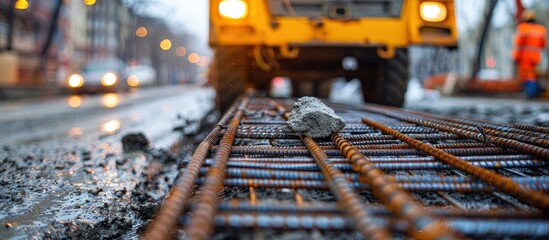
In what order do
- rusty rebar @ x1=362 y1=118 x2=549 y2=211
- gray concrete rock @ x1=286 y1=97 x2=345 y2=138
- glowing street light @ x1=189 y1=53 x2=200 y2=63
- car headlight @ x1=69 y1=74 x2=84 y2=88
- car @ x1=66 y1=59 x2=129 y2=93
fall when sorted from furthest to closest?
glowing street light @ x1=189 y1=53 x2=200 y2=63
car @ x1=66 y1=59 x2=129 y2=93
car headlight @ x1=69 y1=74 x2=84 y2=88
gray concrete rock @ x1=286 y1=97 x2=345 y2=138
rusty rebar @ x1=362 y1=118 x2=549 y2=211

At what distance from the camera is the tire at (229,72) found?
5512 millimetres

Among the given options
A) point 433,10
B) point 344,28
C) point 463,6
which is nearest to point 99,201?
point 344,28

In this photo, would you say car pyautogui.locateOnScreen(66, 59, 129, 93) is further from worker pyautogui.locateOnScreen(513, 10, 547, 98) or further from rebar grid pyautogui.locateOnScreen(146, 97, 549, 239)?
rebar grid pyautogui.locateOnScreen(146, 97, 549, 239)

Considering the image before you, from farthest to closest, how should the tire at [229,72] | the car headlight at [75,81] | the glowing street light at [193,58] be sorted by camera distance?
the glowing street light at [193,58]
the car headlight at [75,81]
the tire at [229,72]

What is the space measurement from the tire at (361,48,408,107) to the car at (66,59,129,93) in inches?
600

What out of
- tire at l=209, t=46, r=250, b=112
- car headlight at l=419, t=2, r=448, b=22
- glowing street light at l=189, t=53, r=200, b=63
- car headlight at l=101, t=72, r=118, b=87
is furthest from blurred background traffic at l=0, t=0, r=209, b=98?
glowing street light at l=189, t=53, r=200, b=63

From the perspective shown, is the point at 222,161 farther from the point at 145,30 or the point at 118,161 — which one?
the point at 145,30

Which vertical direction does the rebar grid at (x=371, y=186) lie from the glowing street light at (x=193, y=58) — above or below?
below

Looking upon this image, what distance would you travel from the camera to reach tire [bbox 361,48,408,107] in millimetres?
5609

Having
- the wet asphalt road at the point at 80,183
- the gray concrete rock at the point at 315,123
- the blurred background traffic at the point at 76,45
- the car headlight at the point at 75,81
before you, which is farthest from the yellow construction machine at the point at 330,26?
the car headlight at the point at 75,81

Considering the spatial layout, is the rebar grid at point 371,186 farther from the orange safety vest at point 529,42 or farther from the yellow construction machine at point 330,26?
the orange safety vest at point 529,42

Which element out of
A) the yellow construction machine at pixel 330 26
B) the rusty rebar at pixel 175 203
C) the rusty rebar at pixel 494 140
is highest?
the yellow construction machine at pixel 330 26

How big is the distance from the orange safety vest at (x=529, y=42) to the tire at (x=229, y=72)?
783 cm

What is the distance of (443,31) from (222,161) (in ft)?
13.3
